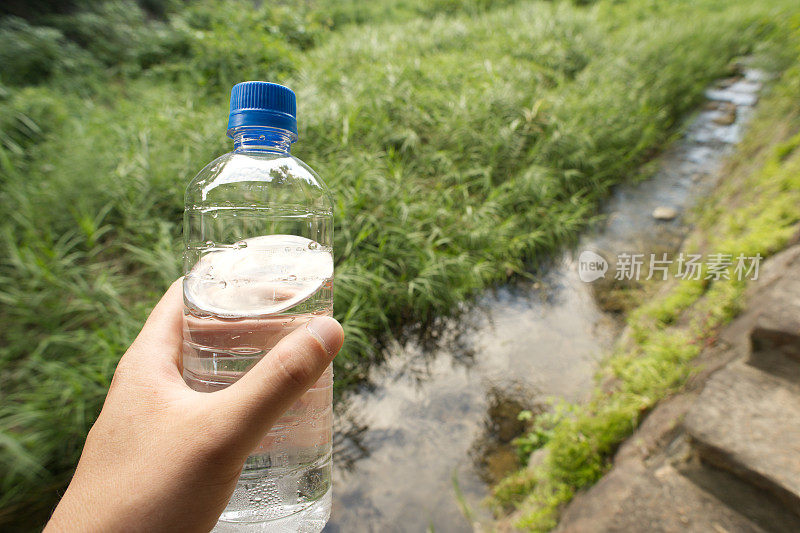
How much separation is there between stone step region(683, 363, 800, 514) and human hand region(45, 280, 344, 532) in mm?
1362

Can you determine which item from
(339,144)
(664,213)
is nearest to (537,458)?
(339,144)

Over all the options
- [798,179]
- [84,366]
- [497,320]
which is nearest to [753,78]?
[798,179]

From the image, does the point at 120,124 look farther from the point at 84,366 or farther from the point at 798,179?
the point at 798,179

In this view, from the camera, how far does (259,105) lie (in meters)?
0.75

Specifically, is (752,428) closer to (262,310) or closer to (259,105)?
(262,310)

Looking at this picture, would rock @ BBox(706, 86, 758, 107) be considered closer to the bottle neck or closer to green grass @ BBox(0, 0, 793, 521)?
green grass @ BBox(0, 0, 793, 521)

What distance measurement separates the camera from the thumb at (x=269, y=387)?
0.64 meters

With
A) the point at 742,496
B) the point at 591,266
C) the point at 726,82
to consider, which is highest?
the point at 726,82

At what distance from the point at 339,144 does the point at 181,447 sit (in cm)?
225

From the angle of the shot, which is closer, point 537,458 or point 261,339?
point 261,339

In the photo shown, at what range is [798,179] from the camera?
203 cm

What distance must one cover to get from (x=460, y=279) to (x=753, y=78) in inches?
179

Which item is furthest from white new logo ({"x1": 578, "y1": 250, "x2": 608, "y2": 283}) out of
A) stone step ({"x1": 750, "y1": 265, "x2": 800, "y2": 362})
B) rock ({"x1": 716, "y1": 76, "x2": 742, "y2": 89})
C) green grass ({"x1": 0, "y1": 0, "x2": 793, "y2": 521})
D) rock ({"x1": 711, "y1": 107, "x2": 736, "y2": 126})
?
rock ({"x1": 716, "y1": 76, "x2": 742, "y2": 89})

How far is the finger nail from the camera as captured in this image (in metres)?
0.71
